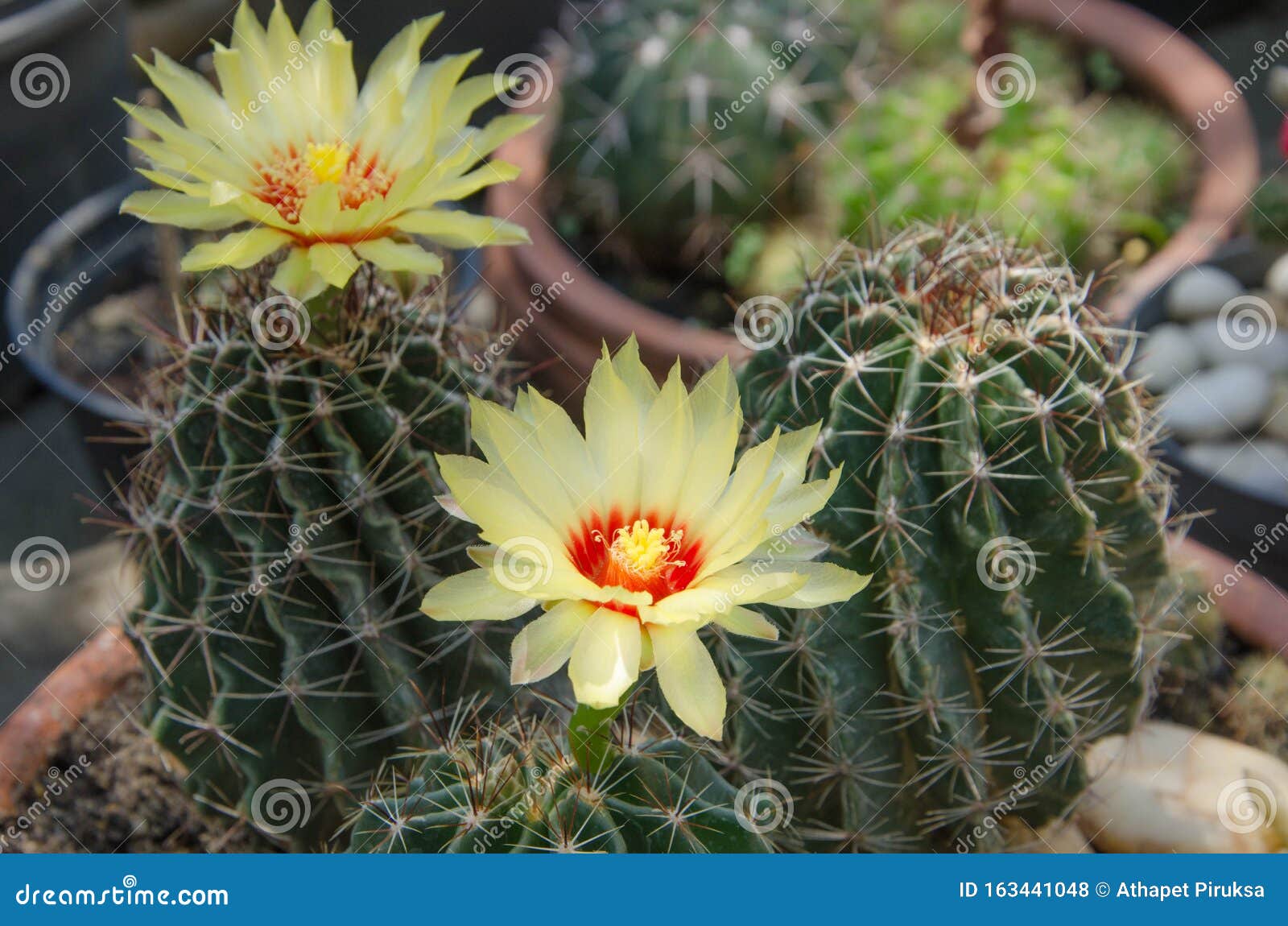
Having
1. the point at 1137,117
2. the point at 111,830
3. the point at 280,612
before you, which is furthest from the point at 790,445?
the point at 1137,117

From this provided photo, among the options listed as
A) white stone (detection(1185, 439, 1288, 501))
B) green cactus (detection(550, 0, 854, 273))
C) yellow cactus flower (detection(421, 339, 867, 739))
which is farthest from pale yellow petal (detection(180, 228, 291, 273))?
white stone (detection(1185, 439, 1288, 501))

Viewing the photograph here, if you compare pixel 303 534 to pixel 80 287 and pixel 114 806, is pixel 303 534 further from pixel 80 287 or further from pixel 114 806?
pixel 80 287

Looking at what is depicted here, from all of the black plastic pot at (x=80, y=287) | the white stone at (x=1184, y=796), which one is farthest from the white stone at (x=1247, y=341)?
the black plastic pot at (x=80, y=287)

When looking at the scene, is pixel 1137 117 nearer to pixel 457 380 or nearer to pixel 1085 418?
pixel 1085 418

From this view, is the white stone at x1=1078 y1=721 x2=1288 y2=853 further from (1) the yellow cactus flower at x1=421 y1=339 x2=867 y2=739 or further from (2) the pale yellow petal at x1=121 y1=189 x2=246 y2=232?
(2) the pale yellow petal at x1=121 y1=189 x2=246 y2=232

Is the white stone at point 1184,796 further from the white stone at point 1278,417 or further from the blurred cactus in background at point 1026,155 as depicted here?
the blurred cactus in background at point 1026,155

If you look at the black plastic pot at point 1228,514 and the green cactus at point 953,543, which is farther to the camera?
the black plastic pot at point 1228,514
